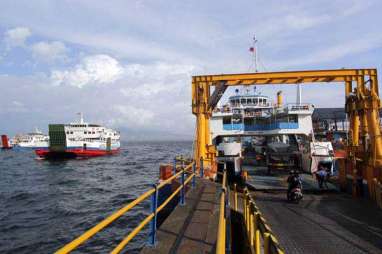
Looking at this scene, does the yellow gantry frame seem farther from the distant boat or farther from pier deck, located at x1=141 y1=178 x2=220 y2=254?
the distant boat

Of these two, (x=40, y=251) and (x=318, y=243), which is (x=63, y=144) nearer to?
(x=40, y=251)

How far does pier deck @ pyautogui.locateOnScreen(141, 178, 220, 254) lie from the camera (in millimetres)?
4957

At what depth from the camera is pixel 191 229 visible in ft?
19.5

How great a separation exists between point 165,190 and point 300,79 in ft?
29.2

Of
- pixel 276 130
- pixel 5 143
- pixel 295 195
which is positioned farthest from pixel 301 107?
pixel 5 143

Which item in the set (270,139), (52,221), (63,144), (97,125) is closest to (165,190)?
(52,221)

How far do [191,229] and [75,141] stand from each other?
183ft

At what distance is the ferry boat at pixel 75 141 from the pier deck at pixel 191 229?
52289 millimetres

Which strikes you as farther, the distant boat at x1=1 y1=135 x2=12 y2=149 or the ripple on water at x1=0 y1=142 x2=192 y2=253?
the distant boat at x1=1 y1=135 x2=12 y2=149

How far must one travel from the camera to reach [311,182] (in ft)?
48.4

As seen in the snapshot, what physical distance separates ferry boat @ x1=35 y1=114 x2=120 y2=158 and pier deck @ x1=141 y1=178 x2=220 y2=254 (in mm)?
52289

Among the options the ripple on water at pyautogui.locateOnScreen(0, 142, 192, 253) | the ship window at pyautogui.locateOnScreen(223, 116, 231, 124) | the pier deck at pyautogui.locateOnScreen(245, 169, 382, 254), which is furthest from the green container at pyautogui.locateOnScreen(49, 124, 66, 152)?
the pier deck at pyautogui.locateOnScreen(245, 169, 382, 254)

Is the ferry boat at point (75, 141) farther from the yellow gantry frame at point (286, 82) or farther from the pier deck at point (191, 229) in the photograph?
the pier deck at point (191, 229)

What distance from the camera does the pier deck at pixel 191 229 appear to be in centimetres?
496
